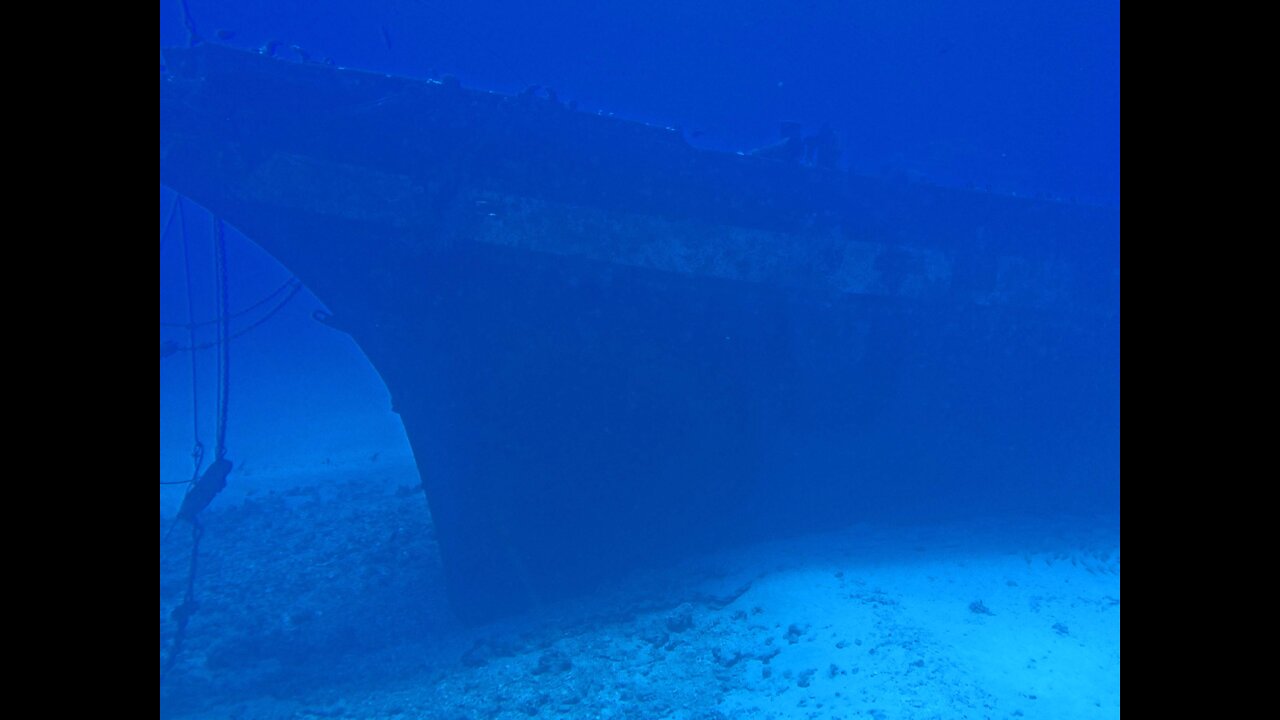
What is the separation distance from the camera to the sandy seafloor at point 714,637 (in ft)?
16.4

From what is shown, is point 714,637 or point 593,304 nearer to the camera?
point 714,637

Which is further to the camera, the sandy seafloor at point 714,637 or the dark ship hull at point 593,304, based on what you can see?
the dark ship hull at point 593,304

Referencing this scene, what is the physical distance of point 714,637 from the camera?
5.79m

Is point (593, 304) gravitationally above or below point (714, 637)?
above

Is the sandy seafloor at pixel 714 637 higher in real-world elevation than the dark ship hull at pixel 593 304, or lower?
lower

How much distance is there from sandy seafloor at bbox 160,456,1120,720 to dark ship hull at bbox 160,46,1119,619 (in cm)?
70

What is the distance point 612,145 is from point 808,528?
16.5 ft

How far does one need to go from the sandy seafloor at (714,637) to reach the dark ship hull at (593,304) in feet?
2.31

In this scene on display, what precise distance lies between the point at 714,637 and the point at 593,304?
354 cm
